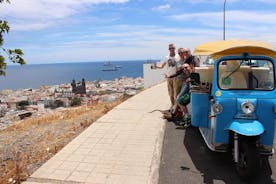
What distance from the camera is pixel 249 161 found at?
4680 mm

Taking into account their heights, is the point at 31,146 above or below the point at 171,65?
below

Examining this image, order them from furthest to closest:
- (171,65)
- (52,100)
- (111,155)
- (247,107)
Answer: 1. (52,100)
2. (171,65)
3. (111,155)
4. (247,107)

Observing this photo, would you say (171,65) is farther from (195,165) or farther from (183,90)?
(195,165)

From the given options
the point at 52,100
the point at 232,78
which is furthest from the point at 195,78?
the point at 52,100

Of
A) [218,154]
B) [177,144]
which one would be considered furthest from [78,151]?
[218,154]

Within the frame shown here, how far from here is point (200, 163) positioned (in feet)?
18.3

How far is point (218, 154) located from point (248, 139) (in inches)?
48.3

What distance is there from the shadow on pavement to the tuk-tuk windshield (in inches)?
50.3

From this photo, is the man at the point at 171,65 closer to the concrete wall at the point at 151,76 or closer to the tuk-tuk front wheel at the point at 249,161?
the tuk-tuk front wheel at the point at 249,161

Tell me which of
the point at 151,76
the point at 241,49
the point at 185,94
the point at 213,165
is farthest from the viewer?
the point at 151,76

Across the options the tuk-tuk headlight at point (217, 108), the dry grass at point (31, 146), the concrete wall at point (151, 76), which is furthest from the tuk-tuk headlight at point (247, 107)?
the concrete wall at point (151, 76)

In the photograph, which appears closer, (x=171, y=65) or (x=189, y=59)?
(x=189, y=59)

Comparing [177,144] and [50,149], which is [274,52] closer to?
[177,144]

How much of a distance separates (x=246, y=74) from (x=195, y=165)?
1694mm
